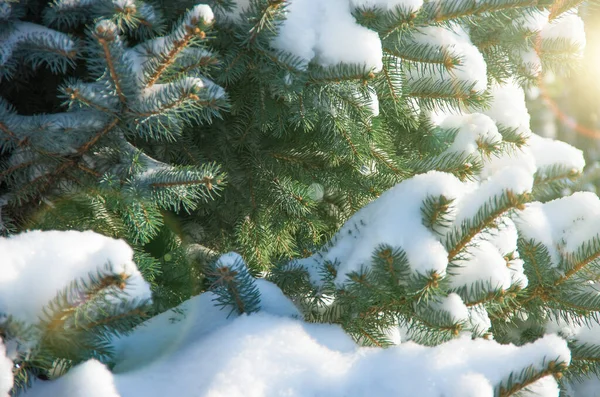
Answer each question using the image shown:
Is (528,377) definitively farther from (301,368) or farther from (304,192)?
(304,192)

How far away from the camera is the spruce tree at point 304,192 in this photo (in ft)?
3.55

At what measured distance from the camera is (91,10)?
138cm

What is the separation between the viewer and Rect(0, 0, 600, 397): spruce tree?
3.55 ft

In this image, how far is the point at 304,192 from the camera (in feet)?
6.31

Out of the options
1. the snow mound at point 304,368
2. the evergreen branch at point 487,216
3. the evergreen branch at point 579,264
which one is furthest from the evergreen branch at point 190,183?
the evergreen branch at point 579,264

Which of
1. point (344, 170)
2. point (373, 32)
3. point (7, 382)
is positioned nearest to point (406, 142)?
point (344, 170)

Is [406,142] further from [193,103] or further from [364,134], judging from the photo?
Answer: [193,103]

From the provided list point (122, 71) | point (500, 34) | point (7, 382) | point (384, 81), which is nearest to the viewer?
point (7, 382)

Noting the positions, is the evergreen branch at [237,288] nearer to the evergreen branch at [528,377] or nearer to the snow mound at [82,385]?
the snow mound at [82,385]

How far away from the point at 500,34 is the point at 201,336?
5.33ft

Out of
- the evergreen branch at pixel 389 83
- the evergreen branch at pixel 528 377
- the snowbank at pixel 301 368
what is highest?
the evergreen branch at pixel 389 83

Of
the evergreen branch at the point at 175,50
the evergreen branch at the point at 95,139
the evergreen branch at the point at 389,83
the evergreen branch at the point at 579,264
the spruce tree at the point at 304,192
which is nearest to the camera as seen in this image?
the spruce tree at the point at 304,192

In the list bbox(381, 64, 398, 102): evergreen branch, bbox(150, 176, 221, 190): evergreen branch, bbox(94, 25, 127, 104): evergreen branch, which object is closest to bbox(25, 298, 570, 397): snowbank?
bbox(150, 176, 221, 190): evergreen branch

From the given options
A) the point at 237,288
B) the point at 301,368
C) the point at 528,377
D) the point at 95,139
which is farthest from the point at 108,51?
the point at 528,377
